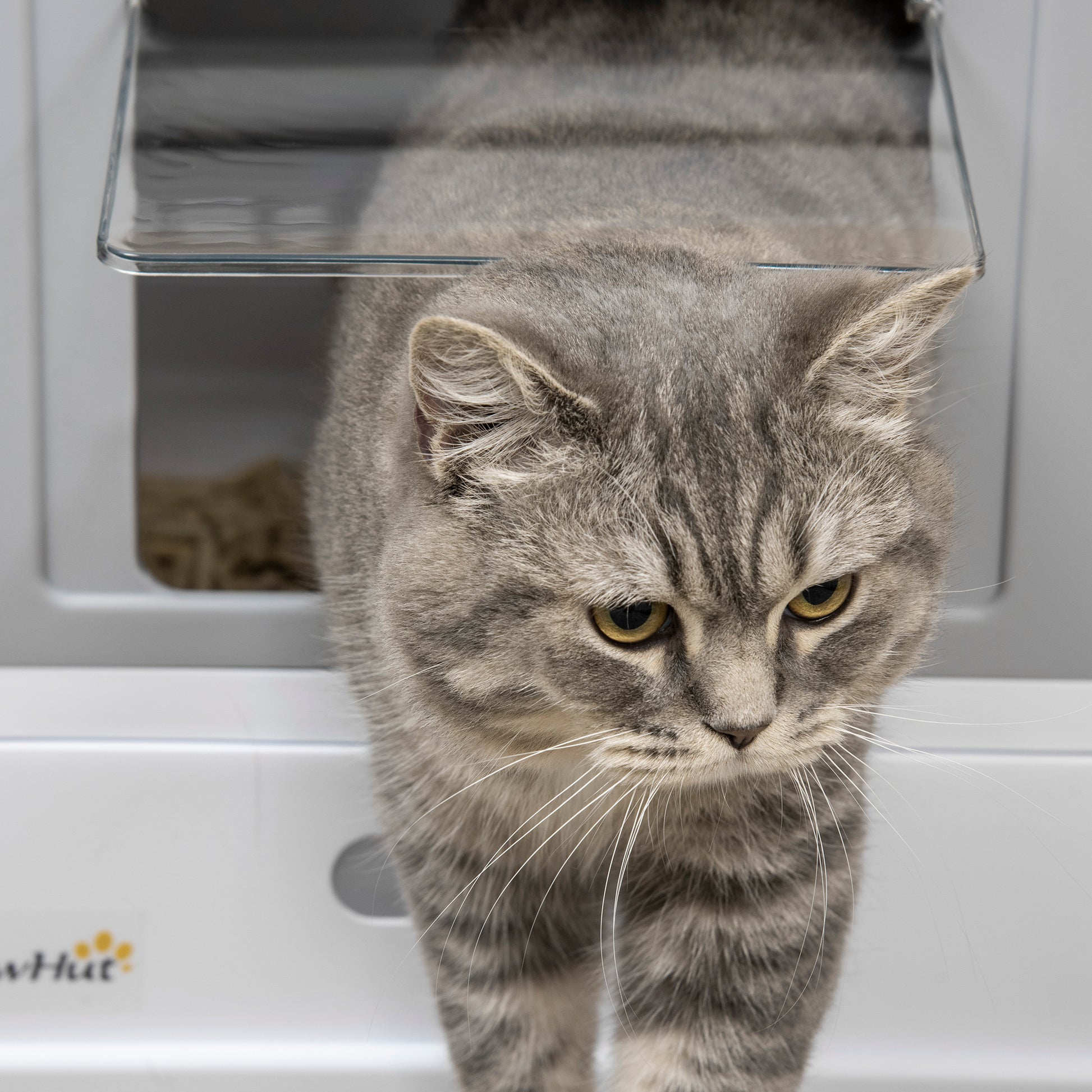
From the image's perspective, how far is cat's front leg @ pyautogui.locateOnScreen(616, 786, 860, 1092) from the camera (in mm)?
872

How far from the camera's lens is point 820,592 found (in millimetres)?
748

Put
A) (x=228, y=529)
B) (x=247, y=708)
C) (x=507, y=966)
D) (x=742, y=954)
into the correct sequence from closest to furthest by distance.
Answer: (x=742, y=954)
(x=507, y=966)
(x=247, y=708)
(x=228, y=529)

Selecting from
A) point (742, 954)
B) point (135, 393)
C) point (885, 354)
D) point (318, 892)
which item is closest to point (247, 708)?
point (318, 892)

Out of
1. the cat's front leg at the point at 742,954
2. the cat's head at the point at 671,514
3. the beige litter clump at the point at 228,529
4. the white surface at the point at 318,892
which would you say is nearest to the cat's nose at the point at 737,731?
the cat's head at the point at 671,514

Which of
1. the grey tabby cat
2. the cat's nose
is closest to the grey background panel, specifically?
the grey tabby cat

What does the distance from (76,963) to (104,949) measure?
3cm

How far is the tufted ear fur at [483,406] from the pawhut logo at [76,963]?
2.17 feet

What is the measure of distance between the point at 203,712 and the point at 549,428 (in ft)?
1.79

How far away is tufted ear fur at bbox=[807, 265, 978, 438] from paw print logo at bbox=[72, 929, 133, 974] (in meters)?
0.85

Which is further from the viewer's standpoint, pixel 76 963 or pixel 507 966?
pixel 76 963

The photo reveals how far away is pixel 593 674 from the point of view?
0.71 metres

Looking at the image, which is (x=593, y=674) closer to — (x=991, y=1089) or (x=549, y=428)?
(x=549, y=428)

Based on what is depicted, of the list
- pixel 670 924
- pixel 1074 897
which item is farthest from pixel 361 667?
pixel 1074 897

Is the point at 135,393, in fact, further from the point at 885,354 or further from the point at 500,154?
the point at 885,354
